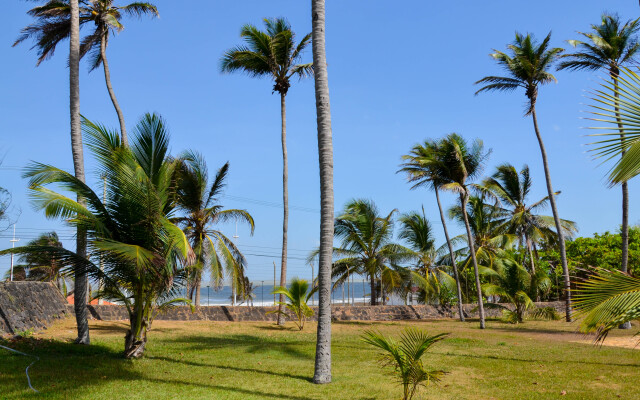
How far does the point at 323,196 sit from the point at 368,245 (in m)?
14.9

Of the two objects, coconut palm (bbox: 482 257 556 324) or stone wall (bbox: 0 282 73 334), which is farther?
coconut palm (bbox: 482 257 556 324)

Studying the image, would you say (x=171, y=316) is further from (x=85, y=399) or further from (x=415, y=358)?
(x=415, y=358)

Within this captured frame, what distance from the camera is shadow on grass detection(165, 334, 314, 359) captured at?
39.8 feet

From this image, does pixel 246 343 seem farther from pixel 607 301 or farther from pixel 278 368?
pixel 607 301

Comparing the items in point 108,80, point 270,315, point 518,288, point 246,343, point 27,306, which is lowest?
point 246,343

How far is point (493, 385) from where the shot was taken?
28.2ft

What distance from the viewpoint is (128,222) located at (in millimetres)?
10094

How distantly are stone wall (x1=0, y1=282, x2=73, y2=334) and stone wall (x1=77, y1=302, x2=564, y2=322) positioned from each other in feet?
3.60

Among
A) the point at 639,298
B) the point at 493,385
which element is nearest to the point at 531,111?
the point at 493,385

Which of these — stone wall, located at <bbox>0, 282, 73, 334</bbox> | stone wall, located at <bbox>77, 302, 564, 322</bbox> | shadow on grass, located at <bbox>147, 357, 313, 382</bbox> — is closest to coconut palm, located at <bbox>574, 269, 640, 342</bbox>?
shadow on grass, located at <bbox>147, 357, 313, 382</bbox>

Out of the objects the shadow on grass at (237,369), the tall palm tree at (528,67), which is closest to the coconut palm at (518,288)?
the tall palm tree at (528,67)

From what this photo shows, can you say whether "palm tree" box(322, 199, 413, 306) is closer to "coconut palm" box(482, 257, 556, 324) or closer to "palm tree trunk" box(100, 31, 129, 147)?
"coconut palm" box(482, 257, 556, 324)

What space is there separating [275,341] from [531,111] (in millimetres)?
14707

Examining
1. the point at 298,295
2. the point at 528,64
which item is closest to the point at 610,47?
the point at 528,64
